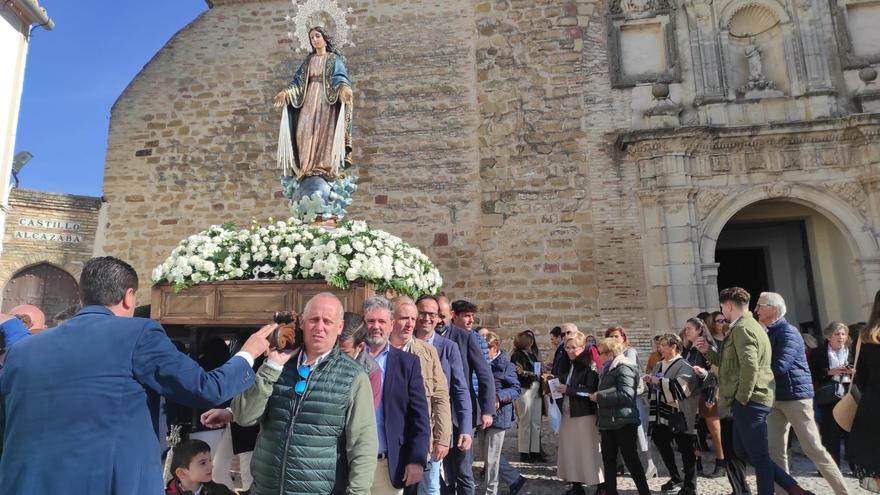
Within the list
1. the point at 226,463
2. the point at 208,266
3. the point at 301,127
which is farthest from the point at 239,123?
the point at 226,463

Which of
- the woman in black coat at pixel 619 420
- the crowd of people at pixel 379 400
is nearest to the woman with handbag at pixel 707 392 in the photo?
the crowd of people at pixel 379 400

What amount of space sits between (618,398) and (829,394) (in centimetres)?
272

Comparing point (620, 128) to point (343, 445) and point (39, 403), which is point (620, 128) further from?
point (39, 403)

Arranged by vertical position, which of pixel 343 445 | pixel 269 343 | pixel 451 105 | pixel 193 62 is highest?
pixel 193 62

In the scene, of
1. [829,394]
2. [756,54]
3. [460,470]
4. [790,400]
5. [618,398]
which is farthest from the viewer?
[756,54]

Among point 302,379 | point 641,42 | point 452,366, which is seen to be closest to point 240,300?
point 452,366

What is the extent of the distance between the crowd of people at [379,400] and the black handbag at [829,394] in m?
0.02

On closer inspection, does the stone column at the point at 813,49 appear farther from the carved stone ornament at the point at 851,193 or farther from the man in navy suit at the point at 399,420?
the man in navy suit at the point at 399,420

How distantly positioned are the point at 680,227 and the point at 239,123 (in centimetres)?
796

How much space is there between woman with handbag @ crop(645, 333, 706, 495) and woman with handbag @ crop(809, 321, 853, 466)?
1639 millimetres

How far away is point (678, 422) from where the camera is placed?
4.85 meters

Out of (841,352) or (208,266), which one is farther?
(841,352)

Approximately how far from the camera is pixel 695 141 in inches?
371

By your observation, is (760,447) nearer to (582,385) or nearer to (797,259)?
(582,385)
